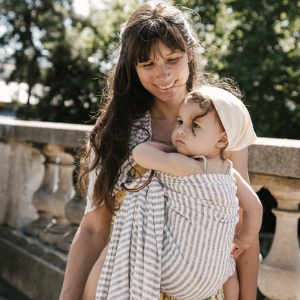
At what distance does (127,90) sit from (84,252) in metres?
0.67

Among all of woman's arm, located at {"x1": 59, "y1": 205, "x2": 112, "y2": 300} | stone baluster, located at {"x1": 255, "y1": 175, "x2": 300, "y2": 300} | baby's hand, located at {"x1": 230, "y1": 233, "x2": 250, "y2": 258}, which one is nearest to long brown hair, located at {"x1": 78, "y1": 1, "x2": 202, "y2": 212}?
woman's arm, located at {"x1": 59, "y1": 205, "x2": 112, "y2": 300}

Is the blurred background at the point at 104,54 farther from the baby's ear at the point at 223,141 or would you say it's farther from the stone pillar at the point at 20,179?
the baby's ear at the point at 223,141

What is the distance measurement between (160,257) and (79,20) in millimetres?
29278

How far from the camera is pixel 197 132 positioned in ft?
6.43

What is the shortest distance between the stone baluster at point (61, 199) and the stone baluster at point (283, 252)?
1980 millimetres

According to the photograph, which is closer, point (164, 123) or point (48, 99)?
point (164, 123)

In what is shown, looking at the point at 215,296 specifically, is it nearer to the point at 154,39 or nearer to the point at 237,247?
the point at 237,247

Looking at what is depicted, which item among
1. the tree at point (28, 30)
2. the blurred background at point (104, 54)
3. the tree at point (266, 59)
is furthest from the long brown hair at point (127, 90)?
the tree at point (28, 30)

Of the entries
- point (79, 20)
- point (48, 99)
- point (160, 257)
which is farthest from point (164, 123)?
point (79, 20)

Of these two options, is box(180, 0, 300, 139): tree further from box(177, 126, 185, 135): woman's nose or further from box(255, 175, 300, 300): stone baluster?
box(177, 126, 185, 135): woman's nose

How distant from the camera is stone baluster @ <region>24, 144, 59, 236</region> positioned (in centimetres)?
463

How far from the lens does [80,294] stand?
7.63ft

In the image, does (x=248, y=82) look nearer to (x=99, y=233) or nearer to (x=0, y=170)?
(x=0, y=170)

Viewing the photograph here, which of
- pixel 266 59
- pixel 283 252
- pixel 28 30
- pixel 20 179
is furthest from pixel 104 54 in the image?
pixel 283 252
